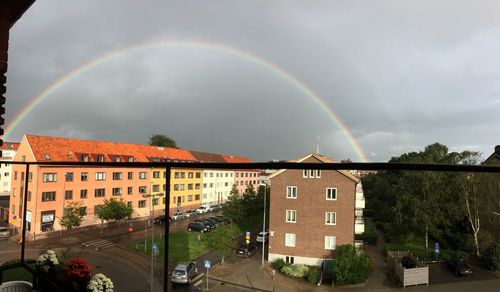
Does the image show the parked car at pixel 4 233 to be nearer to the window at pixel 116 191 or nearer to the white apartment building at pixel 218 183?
the window at pixel 116 191

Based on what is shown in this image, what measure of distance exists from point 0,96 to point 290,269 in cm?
757

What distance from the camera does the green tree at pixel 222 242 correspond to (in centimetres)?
1203

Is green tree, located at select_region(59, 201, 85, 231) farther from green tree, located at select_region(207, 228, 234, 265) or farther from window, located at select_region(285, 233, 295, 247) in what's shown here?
window, located at select_region(285, 233, 295, 247)

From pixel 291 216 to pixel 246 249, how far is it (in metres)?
5.25

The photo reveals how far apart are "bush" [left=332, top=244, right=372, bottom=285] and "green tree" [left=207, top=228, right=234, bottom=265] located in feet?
14.0

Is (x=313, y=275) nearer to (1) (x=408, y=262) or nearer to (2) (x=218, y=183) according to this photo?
(2) (x=218, y=183)

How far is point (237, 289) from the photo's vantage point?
432 inches

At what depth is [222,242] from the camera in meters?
12.5

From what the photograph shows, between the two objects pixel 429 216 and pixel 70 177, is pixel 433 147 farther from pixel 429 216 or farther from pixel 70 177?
pixel 70 177

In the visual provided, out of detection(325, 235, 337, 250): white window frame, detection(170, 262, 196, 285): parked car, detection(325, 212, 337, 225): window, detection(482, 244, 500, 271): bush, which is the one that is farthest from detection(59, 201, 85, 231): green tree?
detection(482, 244, 500, 271): bush

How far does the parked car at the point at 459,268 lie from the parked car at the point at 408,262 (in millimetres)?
1230

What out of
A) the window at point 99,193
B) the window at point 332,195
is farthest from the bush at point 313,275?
the window at point 99,193

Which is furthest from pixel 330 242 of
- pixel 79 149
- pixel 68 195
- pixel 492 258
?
pixel 79 149

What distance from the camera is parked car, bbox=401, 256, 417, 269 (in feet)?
36.1
